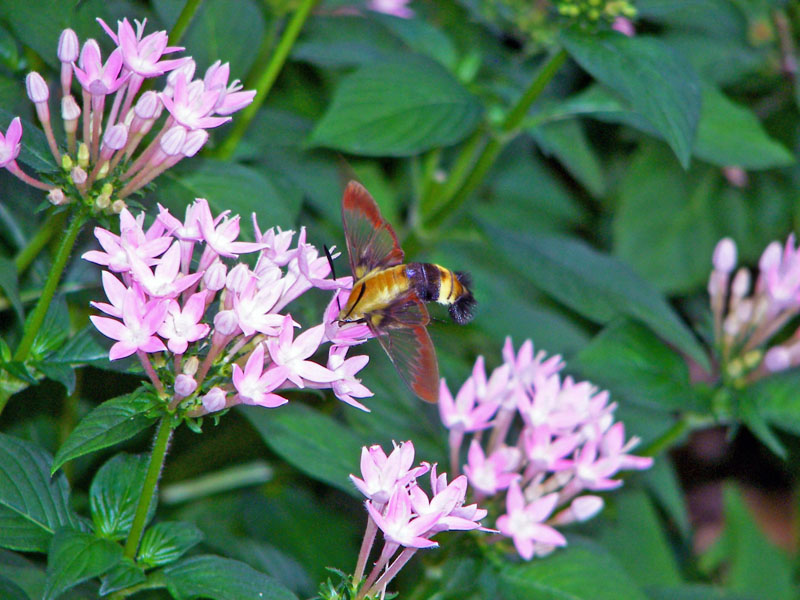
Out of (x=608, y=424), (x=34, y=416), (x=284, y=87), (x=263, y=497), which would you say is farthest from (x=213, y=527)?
(x=284, y=87)

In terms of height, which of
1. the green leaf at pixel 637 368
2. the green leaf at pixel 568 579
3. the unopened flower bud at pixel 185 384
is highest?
the unopened flower bud at pixel 185 384

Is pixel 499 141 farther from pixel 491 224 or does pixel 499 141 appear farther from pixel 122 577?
pixel 122 577

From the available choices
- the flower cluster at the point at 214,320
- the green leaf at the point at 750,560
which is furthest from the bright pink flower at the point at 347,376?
the green leaf at the point at 750,560

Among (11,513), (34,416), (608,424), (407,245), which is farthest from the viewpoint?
(407,245)

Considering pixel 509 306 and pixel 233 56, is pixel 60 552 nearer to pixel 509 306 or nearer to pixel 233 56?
pixel 233 56

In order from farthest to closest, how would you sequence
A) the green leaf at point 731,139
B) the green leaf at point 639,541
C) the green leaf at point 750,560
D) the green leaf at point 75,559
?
1. the green leaf at point 750,560
2. the green leaf at point 639,541
3. the green leaf at point 731,139
4. the green leaf at point 75,559

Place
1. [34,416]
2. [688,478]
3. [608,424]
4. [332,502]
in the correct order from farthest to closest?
1. [688,478]
2. [332,502]
3. [34,416]
4. [608,424]

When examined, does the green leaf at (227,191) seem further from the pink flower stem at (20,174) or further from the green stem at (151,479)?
the green stem at (151,479)
